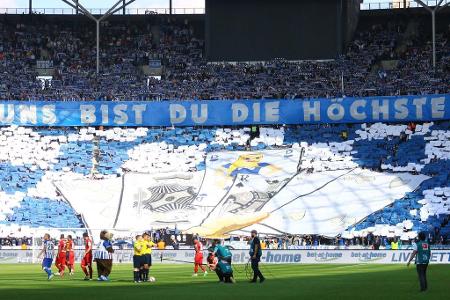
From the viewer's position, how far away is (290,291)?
2755 cm

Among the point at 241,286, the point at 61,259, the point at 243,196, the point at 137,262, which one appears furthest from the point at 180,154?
the point at 241,286

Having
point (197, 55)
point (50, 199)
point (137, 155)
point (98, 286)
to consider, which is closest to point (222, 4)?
point (197, 55)

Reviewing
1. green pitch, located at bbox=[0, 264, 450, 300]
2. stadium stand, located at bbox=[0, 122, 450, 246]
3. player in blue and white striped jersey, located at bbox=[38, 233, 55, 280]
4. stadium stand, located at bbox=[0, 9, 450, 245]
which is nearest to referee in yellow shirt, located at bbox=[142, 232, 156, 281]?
green pitch, located at bbox=[0, 264, 450, 300]

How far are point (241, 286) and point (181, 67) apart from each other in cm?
4973

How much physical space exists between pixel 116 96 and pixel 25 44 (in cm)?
1195

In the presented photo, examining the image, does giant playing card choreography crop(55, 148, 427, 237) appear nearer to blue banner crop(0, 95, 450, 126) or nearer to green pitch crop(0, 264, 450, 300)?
blue banner crop(0, 95, 450, 126)

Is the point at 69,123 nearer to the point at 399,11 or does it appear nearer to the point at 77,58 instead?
the point at 77,58

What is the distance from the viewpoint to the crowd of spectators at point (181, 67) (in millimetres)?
73312

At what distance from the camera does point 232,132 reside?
71.1 meters

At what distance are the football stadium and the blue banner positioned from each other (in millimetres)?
100

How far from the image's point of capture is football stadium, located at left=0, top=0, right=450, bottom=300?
60.5 m

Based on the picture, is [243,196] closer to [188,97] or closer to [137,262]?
[188,97]

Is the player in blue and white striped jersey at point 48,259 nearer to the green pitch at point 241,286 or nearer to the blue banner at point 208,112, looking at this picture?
the green pitch at point 241,286

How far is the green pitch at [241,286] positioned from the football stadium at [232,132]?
943 centimetres
